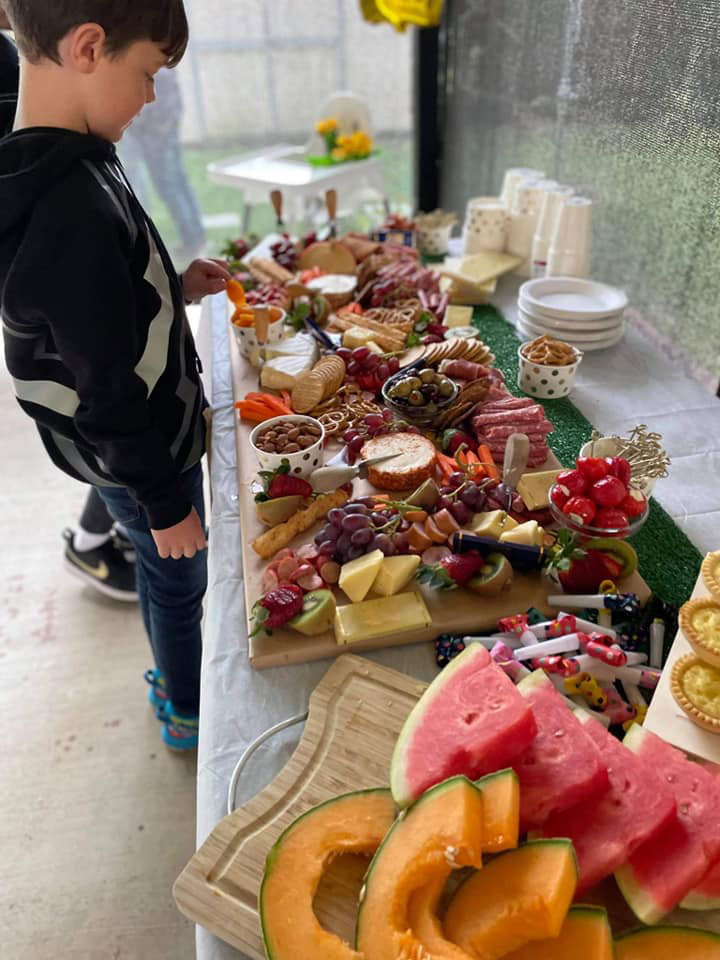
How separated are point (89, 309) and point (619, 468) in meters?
0.88

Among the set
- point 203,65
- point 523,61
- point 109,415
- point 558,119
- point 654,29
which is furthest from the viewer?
point 203,65

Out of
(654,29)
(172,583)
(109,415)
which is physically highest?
(654,29)

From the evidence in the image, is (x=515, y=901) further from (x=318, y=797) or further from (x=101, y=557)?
(x=101, y=557)

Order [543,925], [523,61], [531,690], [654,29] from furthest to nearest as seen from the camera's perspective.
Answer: [523,61] → [654,29] → [531,690] → [543,925]

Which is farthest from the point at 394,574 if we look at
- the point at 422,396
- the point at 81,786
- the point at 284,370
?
the point at 81,786

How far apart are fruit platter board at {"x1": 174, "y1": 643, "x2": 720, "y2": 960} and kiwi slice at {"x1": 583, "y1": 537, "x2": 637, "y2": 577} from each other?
1.10 ft

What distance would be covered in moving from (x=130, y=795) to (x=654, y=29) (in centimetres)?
232

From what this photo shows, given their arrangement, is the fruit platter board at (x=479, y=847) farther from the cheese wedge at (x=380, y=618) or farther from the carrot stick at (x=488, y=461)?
the carrot stick at (x=488, y=461)

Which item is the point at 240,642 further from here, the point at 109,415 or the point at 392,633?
the point at 109,415

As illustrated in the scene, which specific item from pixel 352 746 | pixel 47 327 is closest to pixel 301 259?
pixel 47 327

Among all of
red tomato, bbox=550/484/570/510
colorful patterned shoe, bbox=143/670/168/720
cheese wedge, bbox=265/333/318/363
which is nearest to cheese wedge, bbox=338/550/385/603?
red tomato, bbox=550/484/570/510

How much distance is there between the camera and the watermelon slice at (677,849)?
0.72m

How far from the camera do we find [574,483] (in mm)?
1197

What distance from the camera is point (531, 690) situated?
2.95 feet
